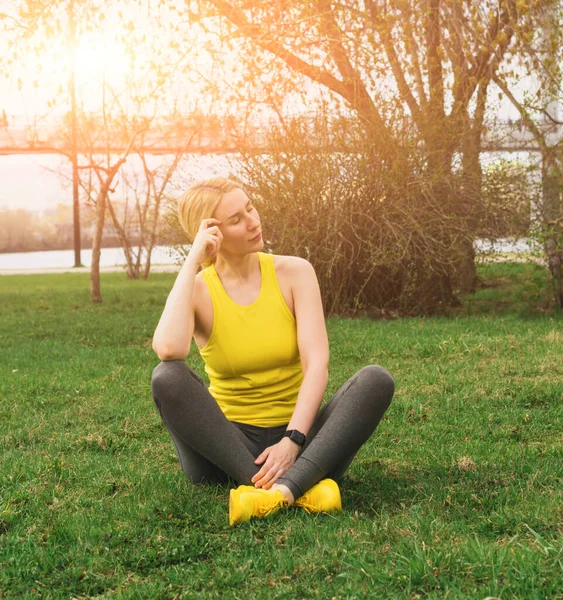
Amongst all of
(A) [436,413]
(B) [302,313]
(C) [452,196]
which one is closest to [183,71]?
(C) [452,196]

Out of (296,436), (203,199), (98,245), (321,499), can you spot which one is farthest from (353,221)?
(321,499)

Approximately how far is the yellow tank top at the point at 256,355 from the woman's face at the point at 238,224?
0.12 meters

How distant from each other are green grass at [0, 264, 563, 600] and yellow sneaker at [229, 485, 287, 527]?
0.04 metres

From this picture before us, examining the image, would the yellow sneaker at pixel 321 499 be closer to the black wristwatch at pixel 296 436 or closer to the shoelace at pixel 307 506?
the shoelace at pixel 307 506

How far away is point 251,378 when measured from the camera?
3.28 meters

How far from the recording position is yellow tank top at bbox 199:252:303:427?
323 centimetres

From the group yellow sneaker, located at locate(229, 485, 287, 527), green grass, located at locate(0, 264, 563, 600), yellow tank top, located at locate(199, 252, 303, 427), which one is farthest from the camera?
yellow tank top, located at locate(199, 252, 303, 427)

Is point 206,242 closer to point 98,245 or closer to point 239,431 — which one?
point 239,431

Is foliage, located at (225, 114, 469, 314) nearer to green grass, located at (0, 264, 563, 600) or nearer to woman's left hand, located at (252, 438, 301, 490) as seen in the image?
green grass, located at (0, 264, 563, 600)

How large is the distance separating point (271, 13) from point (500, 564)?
9480 mm

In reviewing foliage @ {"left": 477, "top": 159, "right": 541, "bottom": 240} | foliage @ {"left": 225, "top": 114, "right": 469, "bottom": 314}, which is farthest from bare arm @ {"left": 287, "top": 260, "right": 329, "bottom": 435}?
foliage @ {"left": 477, "top": 159, "right": 541, "bottom": 240}

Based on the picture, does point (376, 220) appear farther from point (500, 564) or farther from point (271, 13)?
point (500, 564)

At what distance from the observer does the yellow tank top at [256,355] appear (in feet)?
10.6

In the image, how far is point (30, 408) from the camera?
525cm
